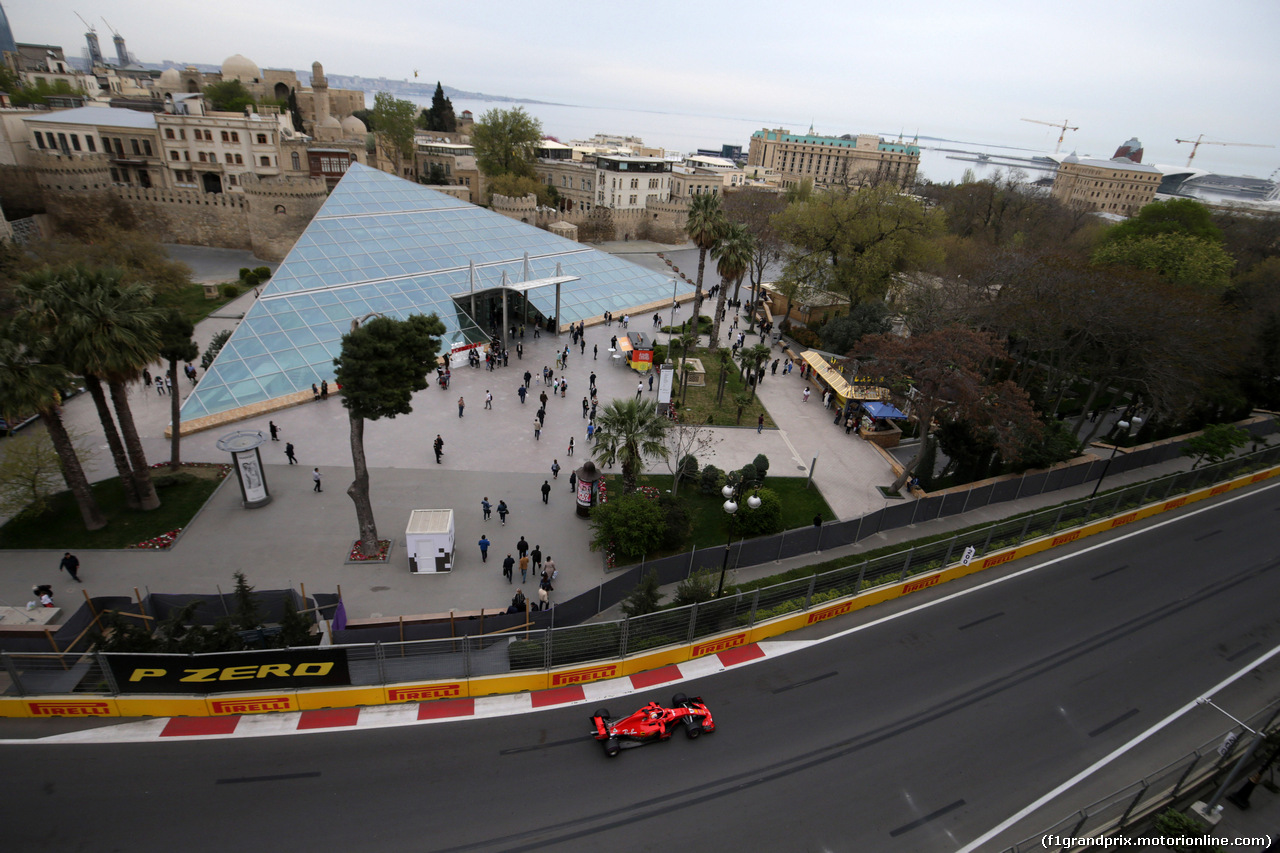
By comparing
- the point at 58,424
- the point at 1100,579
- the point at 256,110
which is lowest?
the point at 1100,579

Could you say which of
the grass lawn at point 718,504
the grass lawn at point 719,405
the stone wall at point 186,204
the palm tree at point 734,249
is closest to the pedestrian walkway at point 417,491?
the grass lawn at point 719,405

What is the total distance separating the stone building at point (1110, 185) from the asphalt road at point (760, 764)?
449 feet

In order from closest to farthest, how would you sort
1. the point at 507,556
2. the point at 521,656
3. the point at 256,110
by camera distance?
1. the point at 521,656
2. the point at 507,556
3. the point at 256,110

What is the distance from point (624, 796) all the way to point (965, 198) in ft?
249

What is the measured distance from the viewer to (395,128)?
68.0 m

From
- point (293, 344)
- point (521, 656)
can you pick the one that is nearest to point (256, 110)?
point (293, 344)

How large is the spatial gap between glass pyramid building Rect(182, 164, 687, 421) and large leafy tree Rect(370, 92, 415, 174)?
3410cm

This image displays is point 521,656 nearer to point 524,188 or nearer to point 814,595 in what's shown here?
point 814,595

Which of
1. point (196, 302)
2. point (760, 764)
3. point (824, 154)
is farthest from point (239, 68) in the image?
point (824, 154)

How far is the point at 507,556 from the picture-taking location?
1714 centimetres

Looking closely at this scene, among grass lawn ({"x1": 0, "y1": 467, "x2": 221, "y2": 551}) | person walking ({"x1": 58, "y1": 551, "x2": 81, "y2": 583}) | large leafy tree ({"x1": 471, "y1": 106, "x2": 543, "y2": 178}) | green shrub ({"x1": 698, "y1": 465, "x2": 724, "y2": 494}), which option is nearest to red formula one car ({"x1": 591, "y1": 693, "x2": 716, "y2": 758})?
green shrub ({"x1": 698, "y1": 465, "x2": 724, "y2": 494})

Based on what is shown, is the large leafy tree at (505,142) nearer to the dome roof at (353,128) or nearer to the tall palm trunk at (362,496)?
the dome roof at (353,128)

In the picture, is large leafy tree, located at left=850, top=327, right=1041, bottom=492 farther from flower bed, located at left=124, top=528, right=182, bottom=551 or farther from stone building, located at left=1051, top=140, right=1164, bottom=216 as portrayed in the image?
stone building, located at left=1051, top=140, right=1164, bottom=216

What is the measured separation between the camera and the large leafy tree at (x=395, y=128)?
67750 mm
